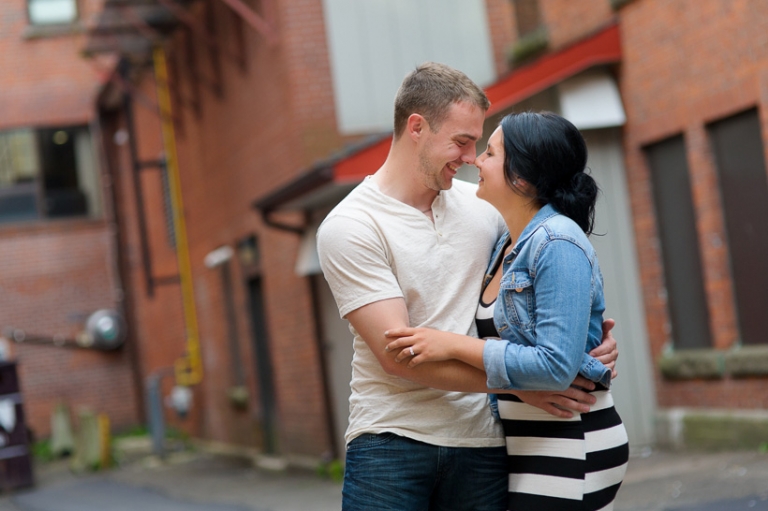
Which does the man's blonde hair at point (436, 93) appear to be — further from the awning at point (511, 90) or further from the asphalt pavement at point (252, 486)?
the awning at point (511, 90)

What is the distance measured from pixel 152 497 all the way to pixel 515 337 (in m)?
10.7

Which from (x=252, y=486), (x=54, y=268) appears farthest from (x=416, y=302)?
(x=54, y=268)

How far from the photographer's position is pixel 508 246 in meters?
3.24

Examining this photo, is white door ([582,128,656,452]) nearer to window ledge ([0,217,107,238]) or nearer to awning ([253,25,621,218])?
awning ([253,25,621,218])

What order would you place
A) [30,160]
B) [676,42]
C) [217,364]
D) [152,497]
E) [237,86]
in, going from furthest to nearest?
[30,160], [217,364], [237,86], [152,497], [676,42]

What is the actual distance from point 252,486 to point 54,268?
1129 cm

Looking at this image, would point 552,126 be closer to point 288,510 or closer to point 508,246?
point 508,246

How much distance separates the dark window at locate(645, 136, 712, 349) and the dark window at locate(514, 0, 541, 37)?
3.04m

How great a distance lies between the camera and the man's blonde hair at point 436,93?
311cm

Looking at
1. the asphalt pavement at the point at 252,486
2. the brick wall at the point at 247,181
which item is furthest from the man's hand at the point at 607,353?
the brick wall at the point at 247,181

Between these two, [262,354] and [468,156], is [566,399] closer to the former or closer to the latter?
[468,156]

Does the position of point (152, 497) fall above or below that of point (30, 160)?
below

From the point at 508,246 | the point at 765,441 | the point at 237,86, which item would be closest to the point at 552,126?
the point at 508,246

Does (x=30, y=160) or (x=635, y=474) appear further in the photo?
(x=30, y=160)
